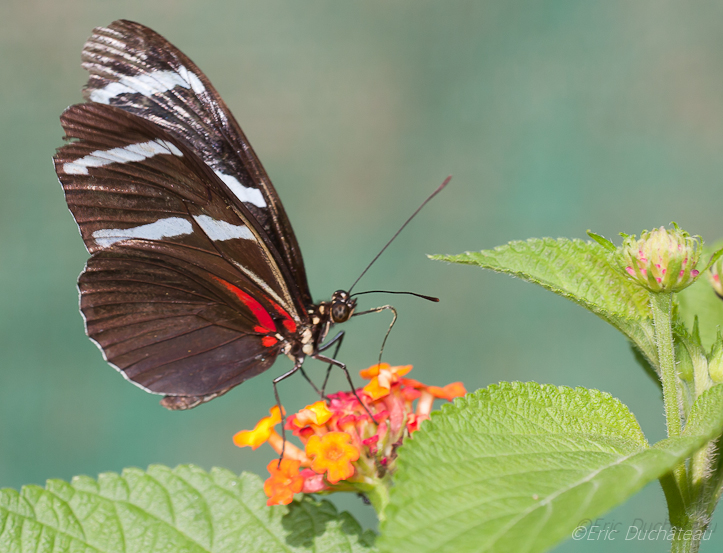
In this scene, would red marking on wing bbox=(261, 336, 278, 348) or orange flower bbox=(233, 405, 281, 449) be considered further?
red marking on wing bbox=(261, 336, 278, 348)

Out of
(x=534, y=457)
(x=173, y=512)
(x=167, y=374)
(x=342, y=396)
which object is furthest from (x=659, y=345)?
(x=167, y=374)

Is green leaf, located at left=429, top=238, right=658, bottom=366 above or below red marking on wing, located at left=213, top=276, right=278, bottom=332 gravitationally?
below

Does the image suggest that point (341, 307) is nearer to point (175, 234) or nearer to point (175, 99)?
point (175, 234)

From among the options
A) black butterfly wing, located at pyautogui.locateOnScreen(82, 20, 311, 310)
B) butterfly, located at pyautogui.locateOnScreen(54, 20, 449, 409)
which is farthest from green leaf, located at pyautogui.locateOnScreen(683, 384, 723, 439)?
black butterfly wing, located at pyautogui.locateOnScreen(82, 20, 311, 310)

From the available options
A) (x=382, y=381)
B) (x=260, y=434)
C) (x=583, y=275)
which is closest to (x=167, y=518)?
(x=260, y=434)

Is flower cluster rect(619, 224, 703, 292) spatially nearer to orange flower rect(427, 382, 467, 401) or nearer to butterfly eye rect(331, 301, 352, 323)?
orange flower rect(427, 382, 467, 401)

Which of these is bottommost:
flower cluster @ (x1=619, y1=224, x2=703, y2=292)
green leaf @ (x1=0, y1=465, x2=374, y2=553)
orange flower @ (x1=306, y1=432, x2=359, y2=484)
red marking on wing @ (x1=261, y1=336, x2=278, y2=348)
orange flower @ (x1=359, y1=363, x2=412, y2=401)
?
green leaf @ (x1=0, y1=465, x2=374, y2=553)

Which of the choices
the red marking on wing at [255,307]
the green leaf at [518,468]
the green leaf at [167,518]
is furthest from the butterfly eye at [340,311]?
the green leaf at [518,468]
